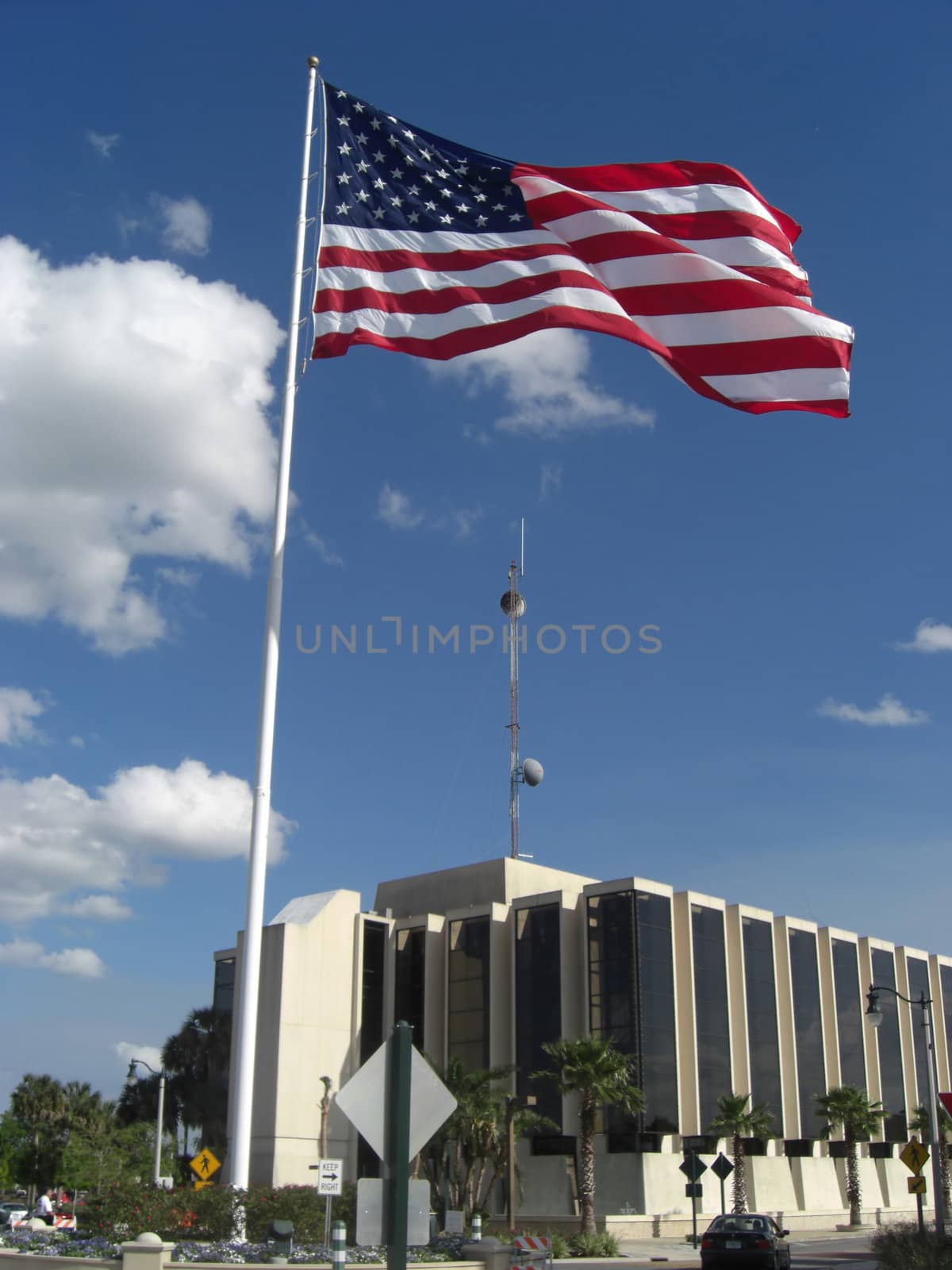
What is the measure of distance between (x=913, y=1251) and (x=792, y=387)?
14.8m

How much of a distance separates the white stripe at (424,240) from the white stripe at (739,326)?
2.18 m

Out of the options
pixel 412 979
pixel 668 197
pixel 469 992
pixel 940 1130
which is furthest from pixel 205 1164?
pixel 940 1130

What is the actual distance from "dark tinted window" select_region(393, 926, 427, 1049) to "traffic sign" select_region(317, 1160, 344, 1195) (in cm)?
3473

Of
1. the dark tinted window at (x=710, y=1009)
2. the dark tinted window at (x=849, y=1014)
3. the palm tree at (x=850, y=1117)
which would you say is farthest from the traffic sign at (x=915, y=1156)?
the dark tinted window at (x=849, y=1014)

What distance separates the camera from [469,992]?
54.5m

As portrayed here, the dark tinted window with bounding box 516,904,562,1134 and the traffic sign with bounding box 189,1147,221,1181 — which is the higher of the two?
the dark tinted window with bounding box 516,904,562,1134

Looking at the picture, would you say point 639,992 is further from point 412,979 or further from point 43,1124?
point 43,1124

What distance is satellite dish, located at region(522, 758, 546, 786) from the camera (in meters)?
59.8

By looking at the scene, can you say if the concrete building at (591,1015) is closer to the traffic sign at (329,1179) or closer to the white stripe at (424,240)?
the traffic sign at (329,1179)

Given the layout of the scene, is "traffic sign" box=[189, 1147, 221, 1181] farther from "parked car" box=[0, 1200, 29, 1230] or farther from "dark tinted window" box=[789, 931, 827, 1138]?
"dark tinted window" box=[789, 931, 827, 1138]

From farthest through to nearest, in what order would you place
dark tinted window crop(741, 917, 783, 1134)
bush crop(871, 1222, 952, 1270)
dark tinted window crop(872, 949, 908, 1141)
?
dark tinted window crop(872, 949, 908, 1141)
dark tinted window crop(741, 917, 783, 1134)
bush crop(871, 1222, 952, 1270)

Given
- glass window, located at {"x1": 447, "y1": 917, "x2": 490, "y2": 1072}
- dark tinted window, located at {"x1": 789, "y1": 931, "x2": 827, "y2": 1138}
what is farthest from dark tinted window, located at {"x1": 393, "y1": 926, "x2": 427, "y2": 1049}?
dark tinted window, located at {"x1": 789, "y1": 931, "x2": 827, "y2": 1138}

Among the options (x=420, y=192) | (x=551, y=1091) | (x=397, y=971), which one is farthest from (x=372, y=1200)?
(x=397, y=971)

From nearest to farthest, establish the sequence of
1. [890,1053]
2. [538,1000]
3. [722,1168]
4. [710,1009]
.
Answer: [722,1168], [538,1000], [710,1009], [890,1053]
